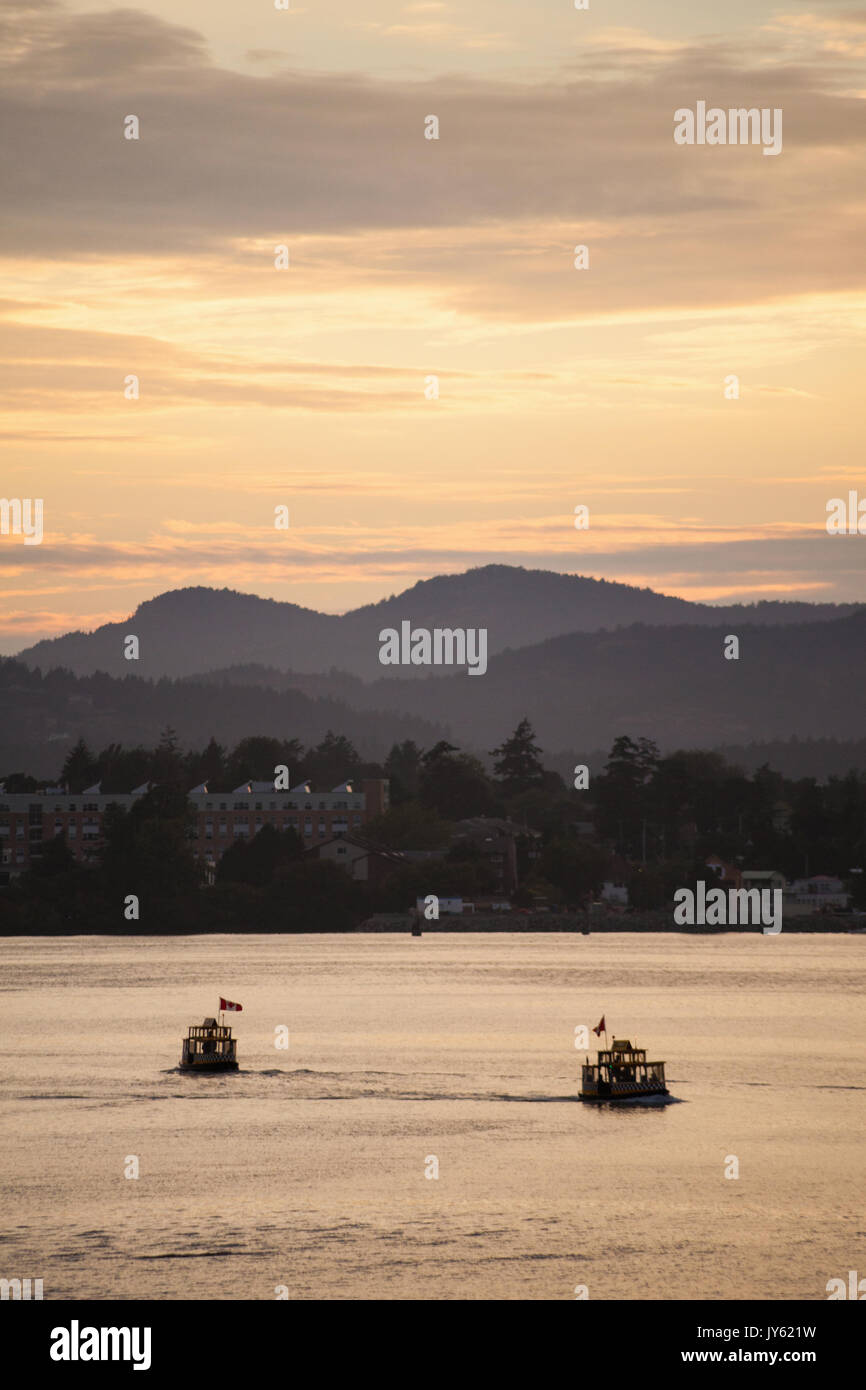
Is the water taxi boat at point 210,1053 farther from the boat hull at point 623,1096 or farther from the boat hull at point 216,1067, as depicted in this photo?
the boat hull at point 623,1096

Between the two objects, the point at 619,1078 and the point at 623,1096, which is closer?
the point at 623,1096

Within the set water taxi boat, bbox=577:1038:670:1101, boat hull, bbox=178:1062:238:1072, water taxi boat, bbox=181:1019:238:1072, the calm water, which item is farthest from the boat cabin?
water taxi boat, bbox=181:1019:238:1072

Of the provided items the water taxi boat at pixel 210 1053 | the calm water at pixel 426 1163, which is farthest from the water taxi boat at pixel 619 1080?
the water taxi boat at pixel 210 1053

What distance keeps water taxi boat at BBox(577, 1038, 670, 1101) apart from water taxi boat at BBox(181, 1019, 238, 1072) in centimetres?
2201

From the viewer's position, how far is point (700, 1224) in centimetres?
6062

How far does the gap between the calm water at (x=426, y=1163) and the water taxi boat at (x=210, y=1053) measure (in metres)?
1.71

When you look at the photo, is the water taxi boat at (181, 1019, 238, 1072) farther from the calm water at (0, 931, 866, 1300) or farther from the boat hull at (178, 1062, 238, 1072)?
the calm water at (0, 931, 866, 1300)

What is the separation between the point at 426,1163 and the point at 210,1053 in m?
33.0

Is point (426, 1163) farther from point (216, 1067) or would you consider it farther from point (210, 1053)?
point (210, 1053)

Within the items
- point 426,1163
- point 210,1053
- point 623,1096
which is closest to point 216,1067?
point 210,1053

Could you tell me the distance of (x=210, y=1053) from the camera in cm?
9981
